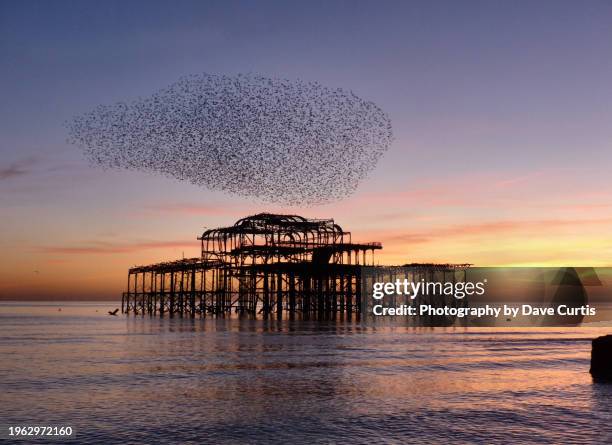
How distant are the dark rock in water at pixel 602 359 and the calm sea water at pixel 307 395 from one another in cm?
87

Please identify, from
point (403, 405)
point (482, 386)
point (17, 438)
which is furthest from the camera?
point (482, 386)

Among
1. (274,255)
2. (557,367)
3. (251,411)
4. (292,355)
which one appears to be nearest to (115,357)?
(292,355)

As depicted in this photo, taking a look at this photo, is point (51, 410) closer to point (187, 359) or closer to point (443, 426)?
point (443, 426)

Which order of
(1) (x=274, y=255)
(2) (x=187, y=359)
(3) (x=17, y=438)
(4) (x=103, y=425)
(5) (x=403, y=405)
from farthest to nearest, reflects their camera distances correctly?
(1) (x=274, y=255), (2) (x=187, y=359), (5) (x=403, y=405), (4) (x=103, y=425), (3) (x=17, y=438)

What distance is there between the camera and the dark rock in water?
31.3m

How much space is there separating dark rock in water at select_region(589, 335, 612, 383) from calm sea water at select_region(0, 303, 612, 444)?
2.87 feet

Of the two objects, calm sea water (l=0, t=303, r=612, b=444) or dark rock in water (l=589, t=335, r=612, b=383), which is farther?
dark rock in water (l=589, t=335, r=612, b=383)

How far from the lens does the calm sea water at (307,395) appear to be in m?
19.0

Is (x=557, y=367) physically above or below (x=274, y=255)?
below

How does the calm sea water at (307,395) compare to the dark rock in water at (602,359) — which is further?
the dark rock in water at (602,359)

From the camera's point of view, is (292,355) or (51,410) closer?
(51,410)

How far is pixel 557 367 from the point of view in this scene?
120 ft

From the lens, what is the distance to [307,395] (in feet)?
84.7

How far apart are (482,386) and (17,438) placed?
18277 millimetres
